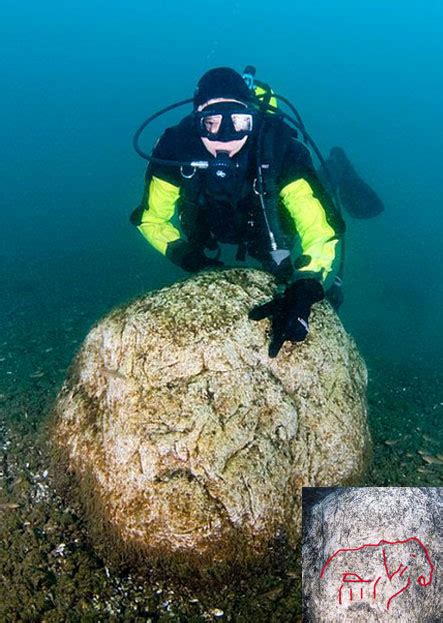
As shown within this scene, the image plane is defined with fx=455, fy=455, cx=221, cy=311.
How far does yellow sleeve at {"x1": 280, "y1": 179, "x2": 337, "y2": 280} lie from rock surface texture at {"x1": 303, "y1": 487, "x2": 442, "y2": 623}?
2.57 m

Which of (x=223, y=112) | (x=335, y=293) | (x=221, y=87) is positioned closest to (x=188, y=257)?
(x=223, y=112)

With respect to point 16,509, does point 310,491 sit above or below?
above

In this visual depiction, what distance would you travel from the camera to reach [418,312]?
12656 mm

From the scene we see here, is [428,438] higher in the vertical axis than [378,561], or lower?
lower

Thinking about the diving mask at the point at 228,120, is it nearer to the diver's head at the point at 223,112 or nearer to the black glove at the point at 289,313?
the diver's head at the point at 223,112

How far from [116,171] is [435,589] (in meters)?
31.0

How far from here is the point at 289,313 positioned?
3596 mm

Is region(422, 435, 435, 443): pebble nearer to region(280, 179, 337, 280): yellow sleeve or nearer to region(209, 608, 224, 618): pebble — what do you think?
region(280, 179, 337, 280): yellow sleeve

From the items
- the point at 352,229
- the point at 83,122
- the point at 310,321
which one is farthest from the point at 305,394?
the point at 83,122

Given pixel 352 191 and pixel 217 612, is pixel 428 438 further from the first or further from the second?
pixel 352 191

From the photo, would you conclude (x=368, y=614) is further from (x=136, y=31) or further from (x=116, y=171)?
(x=136, y=31)

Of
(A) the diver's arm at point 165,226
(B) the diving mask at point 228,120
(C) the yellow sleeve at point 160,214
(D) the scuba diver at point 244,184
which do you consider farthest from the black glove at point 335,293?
(B) the diving mask at point 228,120

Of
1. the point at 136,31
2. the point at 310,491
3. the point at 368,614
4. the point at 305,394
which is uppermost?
the point at 136,31

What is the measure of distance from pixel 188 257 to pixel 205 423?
9.06 feet
